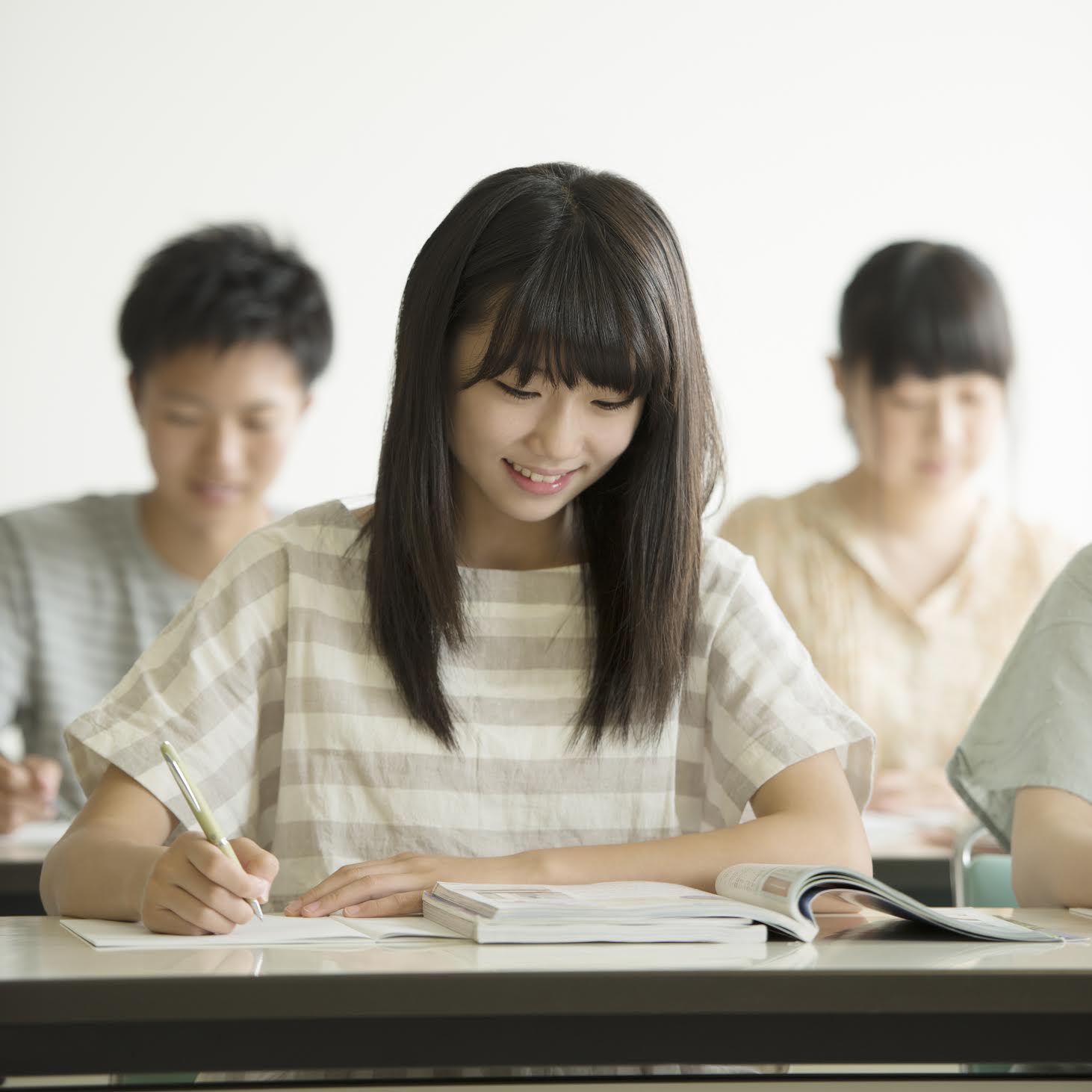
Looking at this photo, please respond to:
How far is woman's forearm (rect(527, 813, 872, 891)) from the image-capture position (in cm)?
125

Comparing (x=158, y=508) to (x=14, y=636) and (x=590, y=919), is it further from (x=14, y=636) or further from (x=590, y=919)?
(x=590, y=919)

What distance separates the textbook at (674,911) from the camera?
0.96m

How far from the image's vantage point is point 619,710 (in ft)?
4.75

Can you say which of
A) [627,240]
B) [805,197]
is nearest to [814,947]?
[627,240]

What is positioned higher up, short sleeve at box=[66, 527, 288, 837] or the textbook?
short sleeve at box=[66, 527, 288, 837]

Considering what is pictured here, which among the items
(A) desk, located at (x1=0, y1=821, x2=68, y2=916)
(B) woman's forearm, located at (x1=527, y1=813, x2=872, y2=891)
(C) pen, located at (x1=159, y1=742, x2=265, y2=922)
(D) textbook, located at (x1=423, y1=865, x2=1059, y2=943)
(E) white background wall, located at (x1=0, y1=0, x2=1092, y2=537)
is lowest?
(A) desk, located at (x1=0, y1=821, x2=68, y2=916)

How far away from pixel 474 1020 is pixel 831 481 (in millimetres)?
2407

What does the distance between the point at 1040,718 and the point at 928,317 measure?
161 cm

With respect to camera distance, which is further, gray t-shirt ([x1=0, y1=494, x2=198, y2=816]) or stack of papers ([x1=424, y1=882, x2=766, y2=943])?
gray t-shirt ([x1=0, y1=494, x2=198, y2=816])

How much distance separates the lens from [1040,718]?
143 cm

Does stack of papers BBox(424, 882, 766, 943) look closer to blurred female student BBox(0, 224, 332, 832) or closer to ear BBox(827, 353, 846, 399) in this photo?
blurred female student BBox(0, 224, 332, 832)

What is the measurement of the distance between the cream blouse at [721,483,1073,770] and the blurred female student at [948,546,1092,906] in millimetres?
1441

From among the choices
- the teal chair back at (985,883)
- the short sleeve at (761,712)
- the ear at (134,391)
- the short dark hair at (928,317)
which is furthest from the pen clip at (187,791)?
the short dark hair at (928,317)

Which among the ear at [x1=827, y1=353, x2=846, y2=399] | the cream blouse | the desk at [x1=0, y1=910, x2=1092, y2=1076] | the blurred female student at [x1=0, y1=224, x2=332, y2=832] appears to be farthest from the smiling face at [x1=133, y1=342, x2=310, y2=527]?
the desk at [x1=0, y1=910, x2=1092, y2=1076]
